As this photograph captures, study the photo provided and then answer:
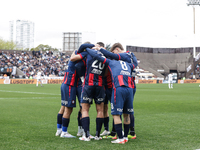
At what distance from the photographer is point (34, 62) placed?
191 feet

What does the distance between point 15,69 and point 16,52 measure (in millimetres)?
9771

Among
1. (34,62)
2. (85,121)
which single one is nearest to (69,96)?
(85,121)

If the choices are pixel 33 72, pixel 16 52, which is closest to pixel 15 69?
pixel 33 72

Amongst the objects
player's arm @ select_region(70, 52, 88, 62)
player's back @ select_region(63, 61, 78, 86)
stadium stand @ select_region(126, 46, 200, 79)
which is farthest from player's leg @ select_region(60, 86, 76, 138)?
stadium stand @ select_region(126, 46, 200, 79)

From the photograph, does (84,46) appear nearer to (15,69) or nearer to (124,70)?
(124,70)

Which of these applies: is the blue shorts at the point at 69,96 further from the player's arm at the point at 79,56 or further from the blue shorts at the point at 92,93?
the player's arm at the point at 79,56

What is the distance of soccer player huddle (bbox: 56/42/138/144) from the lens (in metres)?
5.47

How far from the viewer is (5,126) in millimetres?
7094

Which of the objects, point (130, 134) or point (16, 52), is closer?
point (130, 134)

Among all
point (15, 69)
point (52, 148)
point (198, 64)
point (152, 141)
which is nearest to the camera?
point (52, 148)

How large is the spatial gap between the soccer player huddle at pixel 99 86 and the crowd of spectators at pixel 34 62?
150 ft

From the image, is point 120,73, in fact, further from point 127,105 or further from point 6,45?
point 6,45

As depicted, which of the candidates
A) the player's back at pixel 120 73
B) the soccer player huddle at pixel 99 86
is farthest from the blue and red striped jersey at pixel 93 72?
the player's back at pixel 120 73

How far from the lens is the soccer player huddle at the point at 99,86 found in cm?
547
